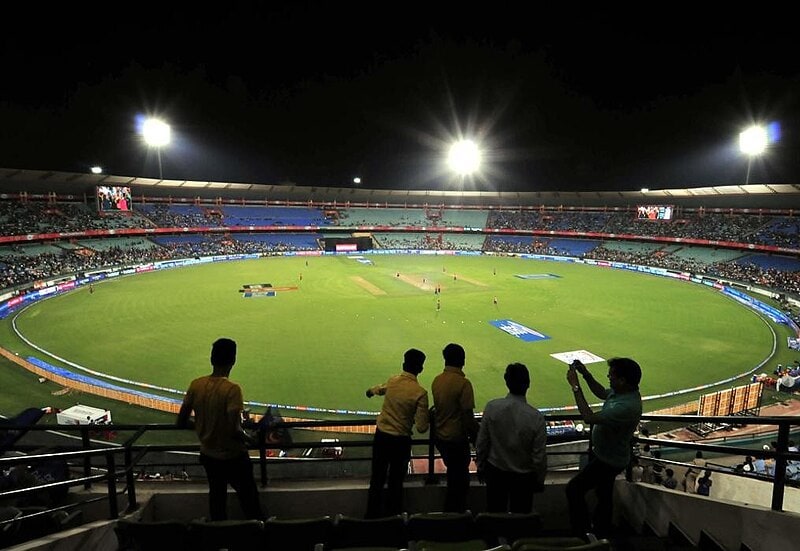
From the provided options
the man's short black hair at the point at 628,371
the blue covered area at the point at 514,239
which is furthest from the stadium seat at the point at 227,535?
the blue covered area at the point at 514,239

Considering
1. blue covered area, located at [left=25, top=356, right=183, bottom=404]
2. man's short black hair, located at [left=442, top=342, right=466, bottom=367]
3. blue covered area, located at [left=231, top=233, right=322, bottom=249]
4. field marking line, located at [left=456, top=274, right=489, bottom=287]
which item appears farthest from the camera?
blue covered area, located at [left=231, top=233, right=322, bottom=249]

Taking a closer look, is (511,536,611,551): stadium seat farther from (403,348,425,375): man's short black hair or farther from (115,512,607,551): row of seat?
(403,348,425,375): man's short black hair

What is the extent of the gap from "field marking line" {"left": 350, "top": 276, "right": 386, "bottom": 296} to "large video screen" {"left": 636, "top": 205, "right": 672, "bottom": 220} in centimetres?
4522

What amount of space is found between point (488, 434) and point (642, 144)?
247ft

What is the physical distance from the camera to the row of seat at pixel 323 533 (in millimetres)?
3672

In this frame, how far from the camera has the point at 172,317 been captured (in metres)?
31.2

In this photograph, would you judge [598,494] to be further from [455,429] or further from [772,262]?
[772,262]

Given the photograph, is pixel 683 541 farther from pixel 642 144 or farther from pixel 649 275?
pixel 642 144

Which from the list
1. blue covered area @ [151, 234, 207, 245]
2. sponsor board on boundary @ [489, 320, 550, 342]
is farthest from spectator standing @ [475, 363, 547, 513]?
blue covered area @ [151, 234, 207, 245]

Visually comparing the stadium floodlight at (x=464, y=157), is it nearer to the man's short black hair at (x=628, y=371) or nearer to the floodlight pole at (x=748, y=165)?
the floodlight pole at (x=748, y=165)

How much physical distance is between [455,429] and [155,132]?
70423mm

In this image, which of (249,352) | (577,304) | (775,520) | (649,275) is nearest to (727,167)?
(649,275)

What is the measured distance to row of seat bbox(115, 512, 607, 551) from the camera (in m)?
3.67

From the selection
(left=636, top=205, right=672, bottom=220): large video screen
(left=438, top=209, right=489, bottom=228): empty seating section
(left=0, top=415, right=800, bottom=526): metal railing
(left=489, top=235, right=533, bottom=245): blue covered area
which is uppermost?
(left=438, top=209, right=489, bottom=228): empty seating section
